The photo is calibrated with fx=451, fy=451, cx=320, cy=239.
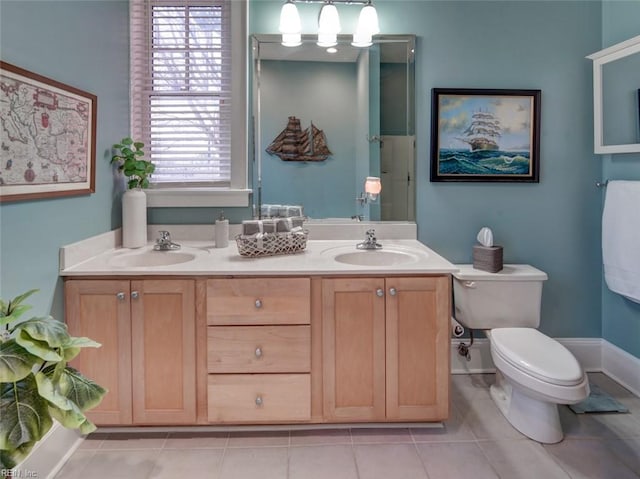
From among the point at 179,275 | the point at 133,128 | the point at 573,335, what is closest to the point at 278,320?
the point at 179,275

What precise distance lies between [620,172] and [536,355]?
1212 millimetres

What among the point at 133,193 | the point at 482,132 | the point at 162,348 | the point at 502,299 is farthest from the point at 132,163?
the point at 502,299

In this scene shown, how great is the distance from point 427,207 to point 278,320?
1.17m

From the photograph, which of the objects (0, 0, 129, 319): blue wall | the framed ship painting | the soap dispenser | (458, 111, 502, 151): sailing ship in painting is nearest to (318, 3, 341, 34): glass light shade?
the framed ship painting

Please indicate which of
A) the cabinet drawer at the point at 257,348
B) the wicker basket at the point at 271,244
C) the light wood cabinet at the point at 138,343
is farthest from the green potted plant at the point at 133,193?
the cabinet drawer at the point at 257,348

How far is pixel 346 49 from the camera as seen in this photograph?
8.17 ft

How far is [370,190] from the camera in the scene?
8.36 ft

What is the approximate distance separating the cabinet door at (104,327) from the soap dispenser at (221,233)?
1.84 feet

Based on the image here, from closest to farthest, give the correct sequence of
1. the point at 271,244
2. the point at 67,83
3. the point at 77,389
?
the point at 77,389, the point at 67,83, the point at 271,244

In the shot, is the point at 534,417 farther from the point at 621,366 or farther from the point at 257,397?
the point at 257,397

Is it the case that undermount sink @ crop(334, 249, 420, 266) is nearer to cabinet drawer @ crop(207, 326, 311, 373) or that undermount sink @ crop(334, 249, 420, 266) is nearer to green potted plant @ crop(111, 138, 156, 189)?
cabinet drawer @ crop(207, 326, 311, 373)

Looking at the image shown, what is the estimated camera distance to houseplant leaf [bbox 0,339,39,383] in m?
1.07

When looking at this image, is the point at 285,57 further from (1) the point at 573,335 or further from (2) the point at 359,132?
(1) the point at 573,335

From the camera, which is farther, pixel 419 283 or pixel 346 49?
pixel 346 49
